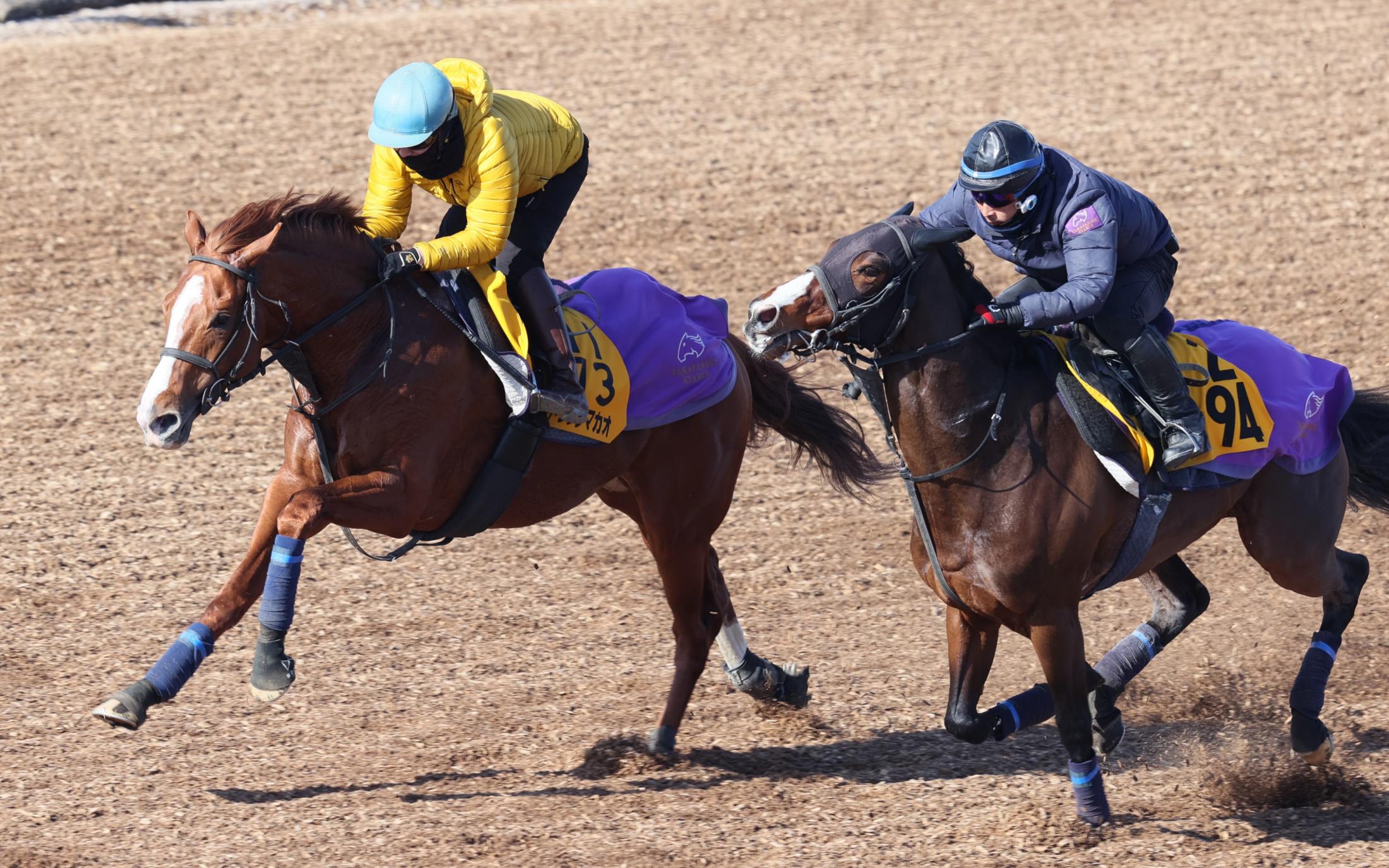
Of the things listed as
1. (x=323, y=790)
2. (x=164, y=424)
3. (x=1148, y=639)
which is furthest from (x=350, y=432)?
(x=1148, y=639)

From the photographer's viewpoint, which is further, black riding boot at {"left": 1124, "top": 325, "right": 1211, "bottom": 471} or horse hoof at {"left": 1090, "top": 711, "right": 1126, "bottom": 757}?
horse hoof at {"left": 1090, "top": 711, "right": 1126, "bottom": 757}

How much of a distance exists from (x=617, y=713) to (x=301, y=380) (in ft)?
6.82

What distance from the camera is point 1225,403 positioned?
5906 mm

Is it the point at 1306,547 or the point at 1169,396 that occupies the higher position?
the point at 1169,396

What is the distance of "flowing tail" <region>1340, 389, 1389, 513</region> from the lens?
662 centimetres

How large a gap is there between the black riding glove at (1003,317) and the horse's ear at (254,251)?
2404mm

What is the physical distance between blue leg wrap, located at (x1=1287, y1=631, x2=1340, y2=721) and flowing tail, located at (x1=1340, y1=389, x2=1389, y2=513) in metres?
0.69

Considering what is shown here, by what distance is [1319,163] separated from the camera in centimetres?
1334

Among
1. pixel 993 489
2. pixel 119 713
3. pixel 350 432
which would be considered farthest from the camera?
pixel 350 432

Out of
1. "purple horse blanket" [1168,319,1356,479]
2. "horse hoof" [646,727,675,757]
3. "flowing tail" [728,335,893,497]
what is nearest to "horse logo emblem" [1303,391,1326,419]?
"purple horse blanket" [1168,319,1356,479]

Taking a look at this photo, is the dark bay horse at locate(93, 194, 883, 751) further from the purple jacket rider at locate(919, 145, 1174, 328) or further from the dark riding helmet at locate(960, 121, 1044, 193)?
the dark riding helmet at locate(960, 121, 1044, 193)

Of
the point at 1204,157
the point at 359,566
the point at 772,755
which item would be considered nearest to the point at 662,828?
the point at 772,755

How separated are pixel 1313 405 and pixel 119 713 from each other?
14.9 feet

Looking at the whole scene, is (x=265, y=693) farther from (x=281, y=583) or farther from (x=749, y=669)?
(x=749, y=669)
